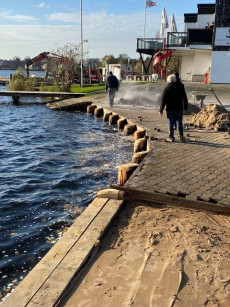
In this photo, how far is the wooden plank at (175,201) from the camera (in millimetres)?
5020

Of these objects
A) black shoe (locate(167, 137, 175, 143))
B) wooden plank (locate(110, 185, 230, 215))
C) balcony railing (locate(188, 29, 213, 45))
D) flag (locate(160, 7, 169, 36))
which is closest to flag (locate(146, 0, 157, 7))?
flag (locate(160, 7, 169, 36))

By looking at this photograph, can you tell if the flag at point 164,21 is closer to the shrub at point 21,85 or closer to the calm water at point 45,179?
the shrub at point 21,85

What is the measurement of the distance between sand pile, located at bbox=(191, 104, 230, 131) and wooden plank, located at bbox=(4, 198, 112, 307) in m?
8.08

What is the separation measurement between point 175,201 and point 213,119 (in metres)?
7.67

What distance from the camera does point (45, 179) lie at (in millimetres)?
8336

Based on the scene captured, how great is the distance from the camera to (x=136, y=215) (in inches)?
193

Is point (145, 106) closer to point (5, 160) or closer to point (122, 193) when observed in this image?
point (5, 160)

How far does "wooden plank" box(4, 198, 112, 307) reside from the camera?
10.1ft

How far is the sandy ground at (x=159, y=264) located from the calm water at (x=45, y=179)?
50.0 inches

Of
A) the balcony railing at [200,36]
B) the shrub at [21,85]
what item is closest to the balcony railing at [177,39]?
the balcony railing at [200,36]

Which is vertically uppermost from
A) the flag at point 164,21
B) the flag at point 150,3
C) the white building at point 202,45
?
the flag at point 150,3

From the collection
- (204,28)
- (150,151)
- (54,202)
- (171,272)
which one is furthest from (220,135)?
(204,28)

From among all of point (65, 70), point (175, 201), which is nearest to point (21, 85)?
point (65, 70)

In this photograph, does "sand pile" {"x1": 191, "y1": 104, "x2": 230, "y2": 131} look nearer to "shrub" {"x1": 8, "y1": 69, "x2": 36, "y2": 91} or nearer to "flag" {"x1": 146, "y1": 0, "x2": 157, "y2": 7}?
"shrub" {"x1": 8, "y1": 69, "x2": 36, "y2": 91}
